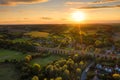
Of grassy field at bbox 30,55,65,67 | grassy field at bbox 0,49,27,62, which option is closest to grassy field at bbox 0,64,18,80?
grassy field at bbox 30,55,65,67

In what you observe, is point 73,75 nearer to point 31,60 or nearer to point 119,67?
point 119,67

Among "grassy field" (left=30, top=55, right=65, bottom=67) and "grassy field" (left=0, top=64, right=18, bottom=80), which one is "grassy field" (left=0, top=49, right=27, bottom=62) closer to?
"grassy field" (left=30, top=55, right=65, bottom=67)

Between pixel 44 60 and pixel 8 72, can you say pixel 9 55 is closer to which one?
pixel 44 60

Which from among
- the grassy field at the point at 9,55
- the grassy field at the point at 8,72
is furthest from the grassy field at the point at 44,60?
the grassy field at the point at 8,72

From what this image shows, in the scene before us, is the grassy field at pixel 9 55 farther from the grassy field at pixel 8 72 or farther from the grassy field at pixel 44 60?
the grassy field at pixel 8 72

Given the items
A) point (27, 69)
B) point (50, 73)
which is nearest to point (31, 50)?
point (27, 69)

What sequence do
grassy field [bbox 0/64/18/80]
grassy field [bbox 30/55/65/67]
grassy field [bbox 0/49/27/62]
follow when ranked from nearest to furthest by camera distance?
grassy field [bbox 0/64/18/80] → grassy field [bbox 30/55/65/67] → grassy field [bbox 0/49/27/62]

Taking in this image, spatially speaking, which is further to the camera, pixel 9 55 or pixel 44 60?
pixel 9 55

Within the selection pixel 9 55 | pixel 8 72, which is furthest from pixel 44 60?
pixel 9 55
